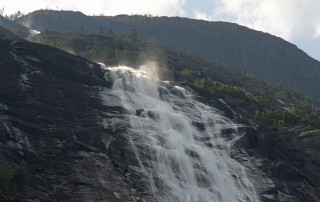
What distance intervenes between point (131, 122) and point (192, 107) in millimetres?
15996

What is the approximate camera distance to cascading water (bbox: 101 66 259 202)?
56.8 m

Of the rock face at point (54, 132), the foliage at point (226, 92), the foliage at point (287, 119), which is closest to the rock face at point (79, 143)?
the rock face at point (54, 132)

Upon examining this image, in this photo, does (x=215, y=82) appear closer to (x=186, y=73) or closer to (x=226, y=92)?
(x=186, y=73)

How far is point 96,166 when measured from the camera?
52.3m

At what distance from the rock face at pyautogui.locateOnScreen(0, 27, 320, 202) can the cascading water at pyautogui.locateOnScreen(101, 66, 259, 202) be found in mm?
1185

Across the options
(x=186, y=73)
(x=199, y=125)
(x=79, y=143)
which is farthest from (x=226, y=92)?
(x=79, y=143)

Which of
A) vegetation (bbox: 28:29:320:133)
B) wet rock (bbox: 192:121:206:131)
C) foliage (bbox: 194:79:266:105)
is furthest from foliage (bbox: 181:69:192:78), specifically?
wet rock (bbox: 192:121:206:131)

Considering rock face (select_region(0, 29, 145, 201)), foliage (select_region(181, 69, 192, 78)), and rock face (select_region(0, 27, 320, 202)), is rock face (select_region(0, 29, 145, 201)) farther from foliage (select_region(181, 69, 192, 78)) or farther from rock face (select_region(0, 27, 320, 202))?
foliage (select_region(181, 69, 192, 78))

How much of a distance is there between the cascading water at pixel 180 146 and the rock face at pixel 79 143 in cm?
118

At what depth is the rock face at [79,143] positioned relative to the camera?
160 ft

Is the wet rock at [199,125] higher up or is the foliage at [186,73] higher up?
the foliage at [186,73]

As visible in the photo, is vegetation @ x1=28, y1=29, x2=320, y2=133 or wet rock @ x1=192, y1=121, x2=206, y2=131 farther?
vegetation @ x1=28, y1=29, x2=320, y2=133

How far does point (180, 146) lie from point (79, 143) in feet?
44.6

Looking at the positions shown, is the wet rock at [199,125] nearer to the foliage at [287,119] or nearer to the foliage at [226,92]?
the foliage at [287,119]
